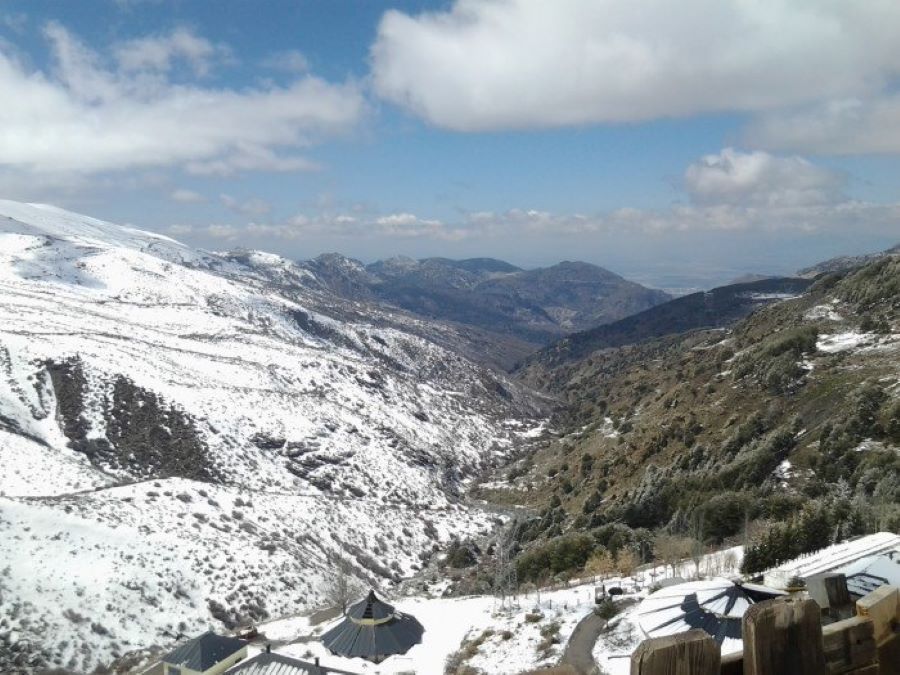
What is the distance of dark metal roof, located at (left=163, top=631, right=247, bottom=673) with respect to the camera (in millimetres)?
22153

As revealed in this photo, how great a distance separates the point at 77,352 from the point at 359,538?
1680 inches

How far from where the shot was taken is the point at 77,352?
69.6 meters

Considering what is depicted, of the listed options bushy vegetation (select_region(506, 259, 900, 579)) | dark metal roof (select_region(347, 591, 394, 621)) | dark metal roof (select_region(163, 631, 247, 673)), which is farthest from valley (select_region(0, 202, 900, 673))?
dark metal roof (select_region(163, 631, 247, 673))

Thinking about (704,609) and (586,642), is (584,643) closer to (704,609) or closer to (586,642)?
(586,642)

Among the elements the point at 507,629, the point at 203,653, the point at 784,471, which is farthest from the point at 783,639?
the point at 784,471

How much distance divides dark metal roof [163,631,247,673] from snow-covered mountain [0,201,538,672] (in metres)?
5.91

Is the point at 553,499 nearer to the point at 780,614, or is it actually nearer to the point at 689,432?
the point at 689,432

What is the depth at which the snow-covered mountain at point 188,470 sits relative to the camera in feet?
98.5

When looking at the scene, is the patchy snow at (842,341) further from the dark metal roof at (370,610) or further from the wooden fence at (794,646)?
the wooden fence at (794,646)

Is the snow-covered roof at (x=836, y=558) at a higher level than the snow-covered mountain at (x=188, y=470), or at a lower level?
higher

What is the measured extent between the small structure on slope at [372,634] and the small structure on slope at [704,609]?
9666mm

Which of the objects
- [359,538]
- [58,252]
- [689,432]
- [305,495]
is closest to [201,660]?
[359,538]

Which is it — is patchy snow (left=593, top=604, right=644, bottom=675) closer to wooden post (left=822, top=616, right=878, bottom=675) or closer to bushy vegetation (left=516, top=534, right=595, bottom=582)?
bushy vegetation (left=516, top=534, right=595, bottom=582)

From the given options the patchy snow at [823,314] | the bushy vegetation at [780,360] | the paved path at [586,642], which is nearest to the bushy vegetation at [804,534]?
the paved path at [586,642]
